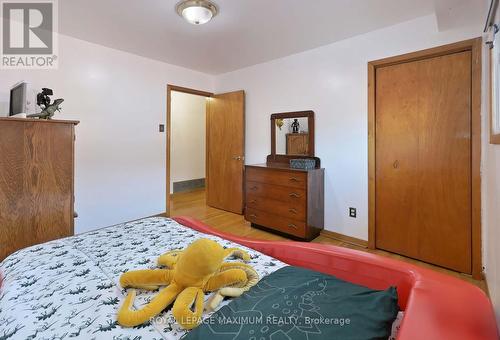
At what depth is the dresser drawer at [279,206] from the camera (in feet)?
9.15

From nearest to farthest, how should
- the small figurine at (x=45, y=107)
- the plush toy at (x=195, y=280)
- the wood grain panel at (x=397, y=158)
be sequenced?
the plush toy at (x=195, y=280)
the small figurine at (x=45, y=107)
the wood grain panel at (x=397, y=158)

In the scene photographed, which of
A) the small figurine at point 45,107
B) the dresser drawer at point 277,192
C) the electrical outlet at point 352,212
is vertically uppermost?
the small figurine at point 45,107

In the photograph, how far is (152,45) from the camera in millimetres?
2916

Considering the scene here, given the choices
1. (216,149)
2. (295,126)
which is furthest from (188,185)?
(295,126)

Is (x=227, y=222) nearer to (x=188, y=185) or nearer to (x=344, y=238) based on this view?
(x=344, y=238)

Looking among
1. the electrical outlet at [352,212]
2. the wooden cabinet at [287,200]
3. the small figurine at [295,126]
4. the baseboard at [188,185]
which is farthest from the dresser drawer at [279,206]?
the baseboard at [188,185]

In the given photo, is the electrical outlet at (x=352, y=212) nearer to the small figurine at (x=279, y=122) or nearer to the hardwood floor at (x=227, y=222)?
the hardwood floor at (x=227, y=222)

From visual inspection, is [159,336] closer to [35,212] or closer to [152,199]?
[35,212]

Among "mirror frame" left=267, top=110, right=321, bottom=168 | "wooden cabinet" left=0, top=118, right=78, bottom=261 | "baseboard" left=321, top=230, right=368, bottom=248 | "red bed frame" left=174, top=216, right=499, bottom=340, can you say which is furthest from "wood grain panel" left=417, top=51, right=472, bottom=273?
"wooden cabinet" left=0, top=118, right=78, bottom=261

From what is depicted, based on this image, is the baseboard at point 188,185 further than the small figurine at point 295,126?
Yes

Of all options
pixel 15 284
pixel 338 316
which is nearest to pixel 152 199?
pixel 15 284

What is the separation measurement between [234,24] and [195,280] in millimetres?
2348

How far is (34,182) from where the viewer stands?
1765mm

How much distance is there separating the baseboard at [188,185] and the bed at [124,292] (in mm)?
4011
